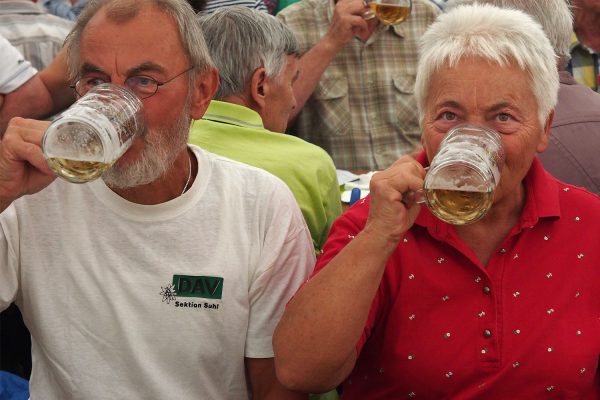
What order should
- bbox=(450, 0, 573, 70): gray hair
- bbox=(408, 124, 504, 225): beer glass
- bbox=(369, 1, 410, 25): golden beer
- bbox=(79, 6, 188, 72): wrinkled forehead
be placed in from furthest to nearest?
bbox=(369, 1, 410, 25): golden beer → bbox=(450, 0, 573, 70): gray hair → bbox=(79, 6, 188, 72): wrinkled forehead → bbox=(408, 124, 504, 225): beer glass

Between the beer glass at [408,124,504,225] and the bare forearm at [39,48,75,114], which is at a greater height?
the beer glass at [408,124,504,225]

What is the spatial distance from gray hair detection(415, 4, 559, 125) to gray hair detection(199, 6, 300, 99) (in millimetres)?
1138

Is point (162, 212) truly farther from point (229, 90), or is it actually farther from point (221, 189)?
point (229, 90)

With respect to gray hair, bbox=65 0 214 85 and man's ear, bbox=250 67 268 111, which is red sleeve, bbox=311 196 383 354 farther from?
man's ear, bbox=250 67 268 111

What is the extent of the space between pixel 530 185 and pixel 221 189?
2.38 ft

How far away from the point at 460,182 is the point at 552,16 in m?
1.51

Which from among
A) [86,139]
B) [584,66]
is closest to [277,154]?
[86,139]

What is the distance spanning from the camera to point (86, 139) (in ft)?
5.80

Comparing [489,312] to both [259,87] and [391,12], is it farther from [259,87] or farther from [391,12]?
[391,12]

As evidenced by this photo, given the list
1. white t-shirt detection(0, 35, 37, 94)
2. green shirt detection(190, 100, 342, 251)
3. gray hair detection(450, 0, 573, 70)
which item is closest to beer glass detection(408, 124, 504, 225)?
green shirt detection(190, 100, 342, 251)

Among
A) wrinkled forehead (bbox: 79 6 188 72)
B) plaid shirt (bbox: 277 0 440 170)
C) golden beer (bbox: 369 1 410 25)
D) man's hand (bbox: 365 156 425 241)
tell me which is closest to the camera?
man's hand (bbox: 365 156 425 241)

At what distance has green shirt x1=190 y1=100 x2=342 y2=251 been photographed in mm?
2875

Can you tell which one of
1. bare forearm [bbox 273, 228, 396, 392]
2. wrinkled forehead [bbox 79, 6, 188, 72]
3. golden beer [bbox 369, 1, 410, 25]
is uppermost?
wrinkled forehead [bbox 79, 6, 188, 72]

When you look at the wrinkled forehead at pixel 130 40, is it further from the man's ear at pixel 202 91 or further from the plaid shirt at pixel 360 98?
the plaid shirt at pixel 360 98
